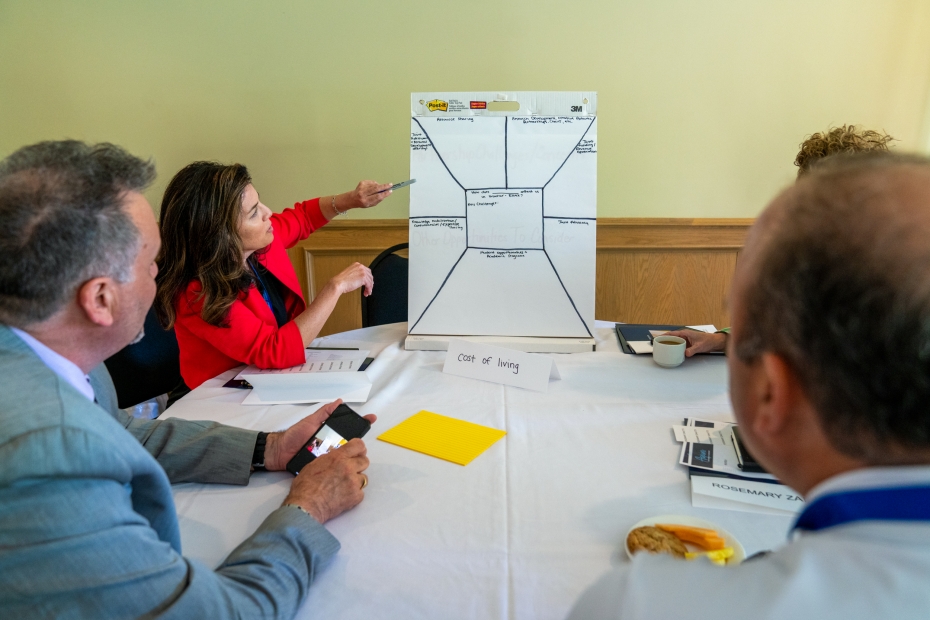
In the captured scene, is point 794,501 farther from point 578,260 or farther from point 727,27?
point 727,27

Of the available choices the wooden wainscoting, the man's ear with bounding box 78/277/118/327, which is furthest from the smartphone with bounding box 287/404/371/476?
the wooden wainscoting

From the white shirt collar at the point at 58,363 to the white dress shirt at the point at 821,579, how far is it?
70cm

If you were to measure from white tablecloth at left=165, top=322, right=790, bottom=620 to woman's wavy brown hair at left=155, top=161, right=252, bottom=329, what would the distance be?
33cm

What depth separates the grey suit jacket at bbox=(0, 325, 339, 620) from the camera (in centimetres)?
62

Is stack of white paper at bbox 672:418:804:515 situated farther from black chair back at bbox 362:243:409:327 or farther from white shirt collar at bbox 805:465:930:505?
black chair back at bbox 362:243:409:327

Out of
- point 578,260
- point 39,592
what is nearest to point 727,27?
point 578,260

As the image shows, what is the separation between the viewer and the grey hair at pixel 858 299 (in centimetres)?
43

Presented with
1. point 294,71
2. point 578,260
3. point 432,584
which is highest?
point 294,71

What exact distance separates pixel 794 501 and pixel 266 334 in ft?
4.59

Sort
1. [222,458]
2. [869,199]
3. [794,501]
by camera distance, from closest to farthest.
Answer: [869,199]
[794,501]
[222,458]

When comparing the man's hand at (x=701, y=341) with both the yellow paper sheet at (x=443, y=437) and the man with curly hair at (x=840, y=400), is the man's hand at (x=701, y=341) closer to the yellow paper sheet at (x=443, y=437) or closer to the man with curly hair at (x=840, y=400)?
the yellow paper sheet at (x=443, y=437)

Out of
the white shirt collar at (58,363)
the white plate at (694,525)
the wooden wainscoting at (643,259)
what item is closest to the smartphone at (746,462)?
the white plate at (694,525)

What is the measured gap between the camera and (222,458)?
1146mm

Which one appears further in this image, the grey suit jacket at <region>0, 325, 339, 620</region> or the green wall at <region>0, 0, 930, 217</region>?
the green wall at <region>0, 0, 930, 217</region>
